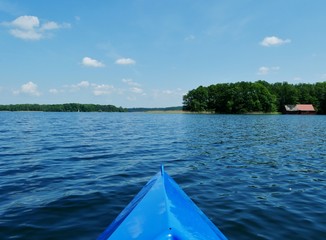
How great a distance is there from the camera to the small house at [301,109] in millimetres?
121688

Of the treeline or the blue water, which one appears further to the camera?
the treeline

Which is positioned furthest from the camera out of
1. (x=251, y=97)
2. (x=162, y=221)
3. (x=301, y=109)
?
(x=251, y=97)

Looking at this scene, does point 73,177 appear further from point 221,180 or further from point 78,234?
point 221,180

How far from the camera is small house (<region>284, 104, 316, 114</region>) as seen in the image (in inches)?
4791

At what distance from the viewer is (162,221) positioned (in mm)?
3461

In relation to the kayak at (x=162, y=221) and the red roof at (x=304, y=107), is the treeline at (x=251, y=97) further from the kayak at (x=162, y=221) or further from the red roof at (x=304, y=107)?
the kayak at (x=162, y=221)

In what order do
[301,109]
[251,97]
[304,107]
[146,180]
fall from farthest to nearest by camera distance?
1. [304,107]
2. [251,97]
3. [301,109]
4. [146,180]

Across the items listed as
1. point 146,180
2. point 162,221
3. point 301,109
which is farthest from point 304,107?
point 162,221

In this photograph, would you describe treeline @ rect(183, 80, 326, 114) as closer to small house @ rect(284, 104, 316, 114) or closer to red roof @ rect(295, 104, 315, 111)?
small house @ rect(284, 104, 316, 114)

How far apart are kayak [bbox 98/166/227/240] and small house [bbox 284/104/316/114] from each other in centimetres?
13223

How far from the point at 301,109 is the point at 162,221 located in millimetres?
134256

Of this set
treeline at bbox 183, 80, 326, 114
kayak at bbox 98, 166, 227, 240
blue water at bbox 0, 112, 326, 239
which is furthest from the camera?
treeline at bbox 183, 80, 326, 114

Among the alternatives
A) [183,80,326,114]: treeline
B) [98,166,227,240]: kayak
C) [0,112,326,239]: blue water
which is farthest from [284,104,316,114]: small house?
[98,166,227,240]: kayak

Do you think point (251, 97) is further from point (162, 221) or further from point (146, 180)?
point (162, 221)
